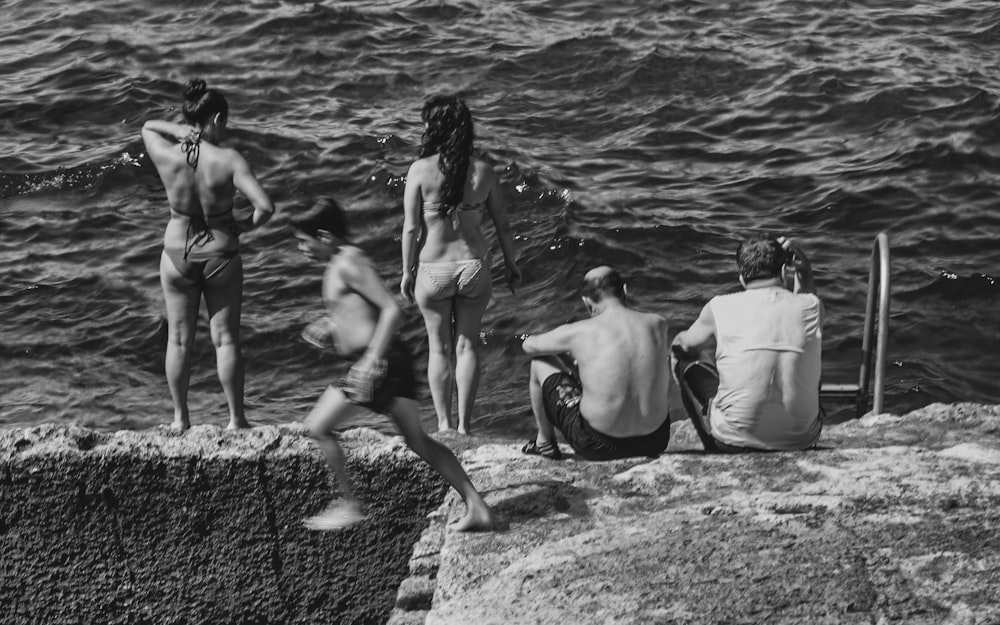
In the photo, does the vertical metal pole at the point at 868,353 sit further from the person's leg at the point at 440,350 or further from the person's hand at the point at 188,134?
the person's hand at the point at 188,134

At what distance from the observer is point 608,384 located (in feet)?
17.9

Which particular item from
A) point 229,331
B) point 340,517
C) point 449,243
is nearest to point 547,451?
point 340,517

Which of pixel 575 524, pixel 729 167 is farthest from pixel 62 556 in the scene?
pixel 729 167

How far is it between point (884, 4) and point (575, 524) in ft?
36.8

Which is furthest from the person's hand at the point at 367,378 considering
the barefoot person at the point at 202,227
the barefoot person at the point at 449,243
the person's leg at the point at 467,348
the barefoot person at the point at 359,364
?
the person's leg at the point at 467,348

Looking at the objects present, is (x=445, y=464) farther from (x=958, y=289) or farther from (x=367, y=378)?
(x=958, y=289)

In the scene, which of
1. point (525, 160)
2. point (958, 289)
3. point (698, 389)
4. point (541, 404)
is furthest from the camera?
point (525, 160)

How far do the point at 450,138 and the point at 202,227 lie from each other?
1.26 m

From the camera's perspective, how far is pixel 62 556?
5.76 meters

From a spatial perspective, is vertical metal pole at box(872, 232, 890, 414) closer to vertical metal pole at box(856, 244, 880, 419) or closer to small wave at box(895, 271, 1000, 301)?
vertical metal pole at box(856, 244, 880, 419)

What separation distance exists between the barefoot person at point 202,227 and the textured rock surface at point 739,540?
1553 mm

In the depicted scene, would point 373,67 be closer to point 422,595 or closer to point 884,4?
point 884,4

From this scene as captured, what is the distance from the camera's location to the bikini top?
6477 mm

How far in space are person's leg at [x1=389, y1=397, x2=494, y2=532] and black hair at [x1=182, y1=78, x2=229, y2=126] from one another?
2.00 meters
